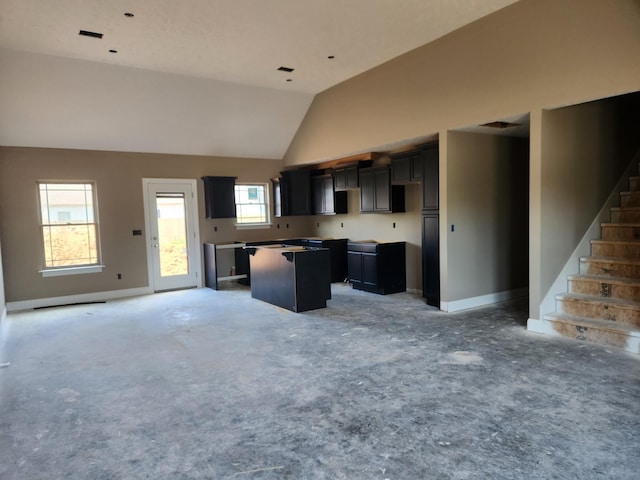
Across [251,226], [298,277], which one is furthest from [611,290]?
[251,226]

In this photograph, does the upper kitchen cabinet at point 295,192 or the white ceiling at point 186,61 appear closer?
the white ceiling at point 186,61

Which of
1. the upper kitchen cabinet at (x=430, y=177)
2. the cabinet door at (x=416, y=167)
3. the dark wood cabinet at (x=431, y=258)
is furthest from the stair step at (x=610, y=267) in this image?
the cabinet door at (x=416, y=167)

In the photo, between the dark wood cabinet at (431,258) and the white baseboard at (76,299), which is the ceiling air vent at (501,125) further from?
the white baseboard at (76,299)

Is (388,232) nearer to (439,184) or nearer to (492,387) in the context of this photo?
(439,184)

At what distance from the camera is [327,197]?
8477 mm

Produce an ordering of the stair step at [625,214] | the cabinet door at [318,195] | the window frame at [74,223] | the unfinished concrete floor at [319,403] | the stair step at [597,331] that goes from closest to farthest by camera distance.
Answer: the unfinished concrete floor at [319,403]
the stair step at [597,331]
the stair step at [625,214]
the window frame at [74,223]
the cabinet door at [318,195]

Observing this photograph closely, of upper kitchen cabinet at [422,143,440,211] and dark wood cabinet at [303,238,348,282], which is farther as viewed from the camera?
dark wood cabinet at [303,238,348,282]

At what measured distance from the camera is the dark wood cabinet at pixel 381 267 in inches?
272

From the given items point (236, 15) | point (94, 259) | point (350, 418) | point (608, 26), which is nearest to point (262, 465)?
point (350, 418)

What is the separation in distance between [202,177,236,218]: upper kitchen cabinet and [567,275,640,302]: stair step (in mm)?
6030

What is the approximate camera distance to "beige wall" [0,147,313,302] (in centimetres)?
660

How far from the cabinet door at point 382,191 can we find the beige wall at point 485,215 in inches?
61.7

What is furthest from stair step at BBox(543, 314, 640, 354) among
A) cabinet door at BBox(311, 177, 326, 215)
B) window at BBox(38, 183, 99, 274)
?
window at BBox(38, 183, 99, 274)

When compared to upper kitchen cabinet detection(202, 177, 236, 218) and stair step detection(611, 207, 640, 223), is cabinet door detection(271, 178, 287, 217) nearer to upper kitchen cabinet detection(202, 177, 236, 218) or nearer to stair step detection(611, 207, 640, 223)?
upper kitchen cabinet detection(202, 177, 236, 218)
